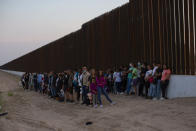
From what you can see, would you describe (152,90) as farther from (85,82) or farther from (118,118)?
(118,118)

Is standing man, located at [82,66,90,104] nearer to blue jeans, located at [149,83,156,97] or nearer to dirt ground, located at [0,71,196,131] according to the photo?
dirt ground, located at [0,71,196,131]

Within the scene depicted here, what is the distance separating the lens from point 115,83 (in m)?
13.9

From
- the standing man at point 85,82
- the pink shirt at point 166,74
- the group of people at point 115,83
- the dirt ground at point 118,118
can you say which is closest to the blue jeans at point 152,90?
the group of people at point 115,83

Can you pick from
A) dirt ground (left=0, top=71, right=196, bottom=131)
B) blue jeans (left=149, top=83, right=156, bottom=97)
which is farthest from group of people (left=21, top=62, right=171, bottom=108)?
dirt ground (left=0, top=71, right=196, bottom=131)

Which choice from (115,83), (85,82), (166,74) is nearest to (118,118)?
(166,74)

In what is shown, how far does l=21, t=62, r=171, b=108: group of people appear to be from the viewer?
1086 centimetres

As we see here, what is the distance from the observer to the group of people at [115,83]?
427 inches

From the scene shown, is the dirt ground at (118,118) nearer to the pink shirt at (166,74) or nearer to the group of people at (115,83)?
the group of people at (115,83)

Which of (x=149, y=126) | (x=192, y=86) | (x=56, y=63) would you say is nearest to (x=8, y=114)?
(x=149, y=126)

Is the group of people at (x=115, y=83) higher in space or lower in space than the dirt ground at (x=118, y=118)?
higher

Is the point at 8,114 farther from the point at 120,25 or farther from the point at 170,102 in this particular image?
the point at 120,25

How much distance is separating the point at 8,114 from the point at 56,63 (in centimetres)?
1558

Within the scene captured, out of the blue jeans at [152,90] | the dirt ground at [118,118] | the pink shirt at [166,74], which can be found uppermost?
the pink shirt at [166,74]

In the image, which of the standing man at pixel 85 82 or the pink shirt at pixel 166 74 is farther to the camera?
the standing man at pixel 85 82
